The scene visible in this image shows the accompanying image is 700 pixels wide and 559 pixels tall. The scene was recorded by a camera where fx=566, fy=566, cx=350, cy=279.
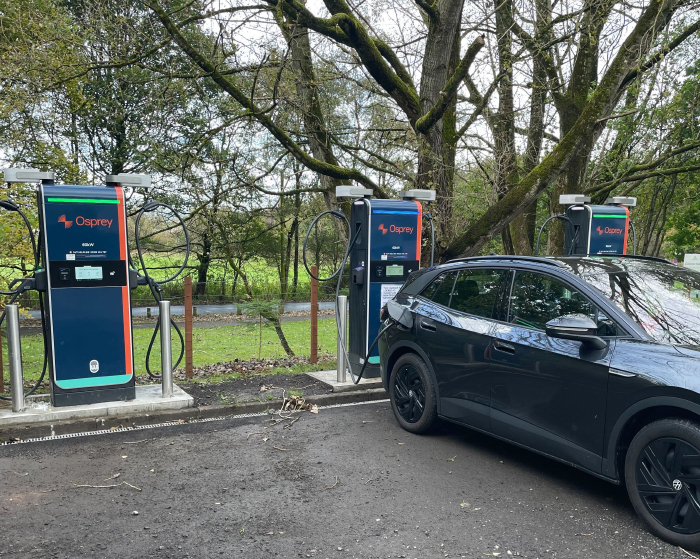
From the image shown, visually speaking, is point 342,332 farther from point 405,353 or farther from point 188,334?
point 188,334

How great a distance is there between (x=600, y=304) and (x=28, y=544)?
3934mm

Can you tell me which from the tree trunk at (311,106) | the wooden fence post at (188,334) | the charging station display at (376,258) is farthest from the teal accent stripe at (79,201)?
the tree trunk at (311,106)

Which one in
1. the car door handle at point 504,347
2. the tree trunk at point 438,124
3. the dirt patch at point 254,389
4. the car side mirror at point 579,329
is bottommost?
the dirt patch at point 254,389

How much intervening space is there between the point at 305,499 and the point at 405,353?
1972 millimetres

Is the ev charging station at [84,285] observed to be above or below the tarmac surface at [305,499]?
above

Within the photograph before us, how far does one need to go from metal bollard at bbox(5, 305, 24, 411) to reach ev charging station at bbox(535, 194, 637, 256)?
7.11m

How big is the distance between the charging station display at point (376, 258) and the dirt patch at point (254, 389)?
0.76 m

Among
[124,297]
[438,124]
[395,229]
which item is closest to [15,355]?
[124,297]

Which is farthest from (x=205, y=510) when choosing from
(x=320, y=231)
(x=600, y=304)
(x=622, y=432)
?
(x=320, y=231)

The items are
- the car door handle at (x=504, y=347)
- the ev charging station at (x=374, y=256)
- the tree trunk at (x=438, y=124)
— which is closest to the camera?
the car door handle at (x=504, y=347)

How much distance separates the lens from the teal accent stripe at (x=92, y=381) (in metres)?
5.76

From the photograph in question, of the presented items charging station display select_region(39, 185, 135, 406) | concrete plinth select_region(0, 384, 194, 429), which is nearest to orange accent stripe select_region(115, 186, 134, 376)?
charging station display select_region(39, 185, 135, 406)

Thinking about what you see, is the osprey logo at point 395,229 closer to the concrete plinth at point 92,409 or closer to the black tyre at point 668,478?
the concrete plinth at point 92,409

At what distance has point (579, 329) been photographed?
12.0ft
